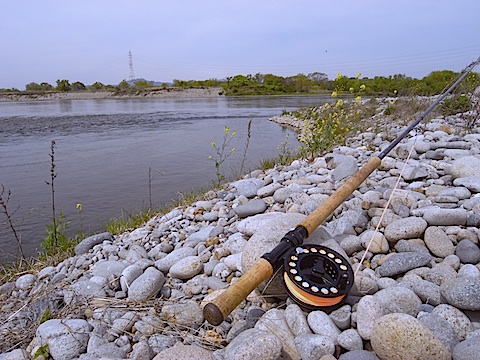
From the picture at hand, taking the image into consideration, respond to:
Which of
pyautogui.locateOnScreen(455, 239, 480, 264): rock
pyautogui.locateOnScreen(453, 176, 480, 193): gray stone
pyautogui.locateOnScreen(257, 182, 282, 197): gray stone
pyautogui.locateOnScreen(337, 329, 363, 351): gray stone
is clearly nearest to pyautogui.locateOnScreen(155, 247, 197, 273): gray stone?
pyautogui.locateOnScreen(257, 182, 282, 197): gray stone

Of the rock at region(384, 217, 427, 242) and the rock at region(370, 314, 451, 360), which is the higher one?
the rock at region(384, 217, 427, 242)

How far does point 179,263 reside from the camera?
2.88m

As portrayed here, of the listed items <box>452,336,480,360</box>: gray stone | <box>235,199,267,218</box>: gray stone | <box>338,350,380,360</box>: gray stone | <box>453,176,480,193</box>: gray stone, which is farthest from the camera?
<box>235,199,267,218</box>: gray stone

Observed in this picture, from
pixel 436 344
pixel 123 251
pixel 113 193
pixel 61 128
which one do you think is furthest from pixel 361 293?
pixel 61 128

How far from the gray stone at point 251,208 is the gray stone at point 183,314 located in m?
1.24

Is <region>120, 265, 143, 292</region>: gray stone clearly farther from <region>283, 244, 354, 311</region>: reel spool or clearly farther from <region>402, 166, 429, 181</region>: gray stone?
<region>402, 166, 429, 181</region>: gray stone

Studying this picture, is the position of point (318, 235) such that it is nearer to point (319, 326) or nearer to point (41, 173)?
point (319, 326)

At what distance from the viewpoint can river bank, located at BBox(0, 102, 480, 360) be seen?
1.80 metres

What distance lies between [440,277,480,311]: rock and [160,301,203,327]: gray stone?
1340 millimetres

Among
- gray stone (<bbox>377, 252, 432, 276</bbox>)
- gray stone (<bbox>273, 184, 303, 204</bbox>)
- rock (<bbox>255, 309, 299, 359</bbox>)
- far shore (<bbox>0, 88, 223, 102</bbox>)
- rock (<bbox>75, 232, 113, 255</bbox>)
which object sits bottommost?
rock (<bbox>75, 232, 113, 255</bbox>)

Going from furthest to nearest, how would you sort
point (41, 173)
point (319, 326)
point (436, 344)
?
1. point (41, 173)
2. point (319, 326)
3. point (436, 344)

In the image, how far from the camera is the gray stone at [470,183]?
2.96 m

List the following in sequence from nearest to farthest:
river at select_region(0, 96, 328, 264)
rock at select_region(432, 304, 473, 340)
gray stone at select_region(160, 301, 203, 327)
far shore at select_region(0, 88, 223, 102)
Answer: rock at select_region(432, 304, 473, 340) < gray stone at select_region(160, 301, 203, 327) < river at select_region(0, 96, 328, 264) < far shore at select_region(0, 88, 223, 102)

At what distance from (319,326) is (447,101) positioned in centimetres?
585
